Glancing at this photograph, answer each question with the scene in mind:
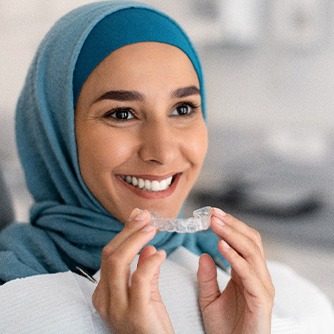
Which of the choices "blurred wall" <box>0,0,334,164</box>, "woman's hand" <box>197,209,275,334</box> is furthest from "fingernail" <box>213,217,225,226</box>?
"blurred wall" <box>0,0,334,164</box>

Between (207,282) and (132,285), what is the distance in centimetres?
17

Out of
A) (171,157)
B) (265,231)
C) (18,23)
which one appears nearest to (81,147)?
(171,157)

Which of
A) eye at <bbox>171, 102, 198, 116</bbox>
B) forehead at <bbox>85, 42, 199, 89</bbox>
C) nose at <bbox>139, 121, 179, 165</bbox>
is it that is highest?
forehead at <bbox>85, 42, 199, 89</bbox>

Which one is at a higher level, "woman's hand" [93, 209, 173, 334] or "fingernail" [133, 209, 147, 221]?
"fingernail" [133, 209, 147, 221]

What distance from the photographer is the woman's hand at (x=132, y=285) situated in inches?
29.5

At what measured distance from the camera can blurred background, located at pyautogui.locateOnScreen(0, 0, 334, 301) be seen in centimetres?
194

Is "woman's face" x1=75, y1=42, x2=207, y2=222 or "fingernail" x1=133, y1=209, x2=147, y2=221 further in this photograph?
"woman's face" x1=75, y1=42, x2=207, y2=222

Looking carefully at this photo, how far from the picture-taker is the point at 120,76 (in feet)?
3.14

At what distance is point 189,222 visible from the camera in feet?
2.86

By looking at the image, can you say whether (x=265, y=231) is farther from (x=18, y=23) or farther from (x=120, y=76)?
(x=120, y=76)

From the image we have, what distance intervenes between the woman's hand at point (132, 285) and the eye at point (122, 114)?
0.23m

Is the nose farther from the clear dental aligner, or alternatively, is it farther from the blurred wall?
the blurred wall

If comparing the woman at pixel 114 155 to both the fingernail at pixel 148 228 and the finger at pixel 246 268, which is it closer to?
the finger at pixel 246 268

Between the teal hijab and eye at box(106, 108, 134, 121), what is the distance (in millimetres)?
68
